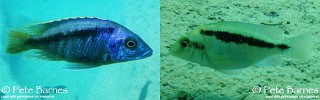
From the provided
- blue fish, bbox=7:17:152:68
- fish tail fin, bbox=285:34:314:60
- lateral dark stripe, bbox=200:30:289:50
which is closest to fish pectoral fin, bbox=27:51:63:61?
blue fish, bbox=7:17:152:68

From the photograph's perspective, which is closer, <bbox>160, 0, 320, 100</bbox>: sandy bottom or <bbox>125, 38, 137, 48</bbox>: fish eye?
<bbox>125, 38, 137, 48</bbox>: fish eye

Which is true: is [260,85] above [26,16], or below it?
below

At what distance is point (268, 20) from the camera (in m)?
3.11

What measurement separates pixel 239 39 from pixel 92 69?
120 cm

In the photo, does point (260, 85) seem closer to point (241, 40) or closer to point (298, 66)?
point (298, 66)

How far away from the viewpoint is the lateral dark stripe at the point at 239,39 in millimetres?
2480

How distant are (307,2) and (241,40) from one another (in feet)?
3.44

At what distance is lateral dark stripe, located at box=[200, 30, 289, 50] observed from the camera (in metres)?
2.48

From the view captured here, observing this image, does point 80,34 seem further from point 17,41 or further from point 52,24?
point 17,41

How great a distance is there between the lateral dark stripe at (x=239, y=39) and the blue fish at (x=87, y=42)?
0.48m

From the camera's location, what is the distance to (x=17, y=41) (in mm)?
2752

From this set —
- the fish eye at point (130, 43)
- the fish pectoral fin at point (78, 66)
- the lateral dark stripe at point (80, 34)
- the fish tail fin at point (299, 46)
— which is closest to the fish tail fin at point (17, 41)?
the lateral dark stripe at point (80, 34)

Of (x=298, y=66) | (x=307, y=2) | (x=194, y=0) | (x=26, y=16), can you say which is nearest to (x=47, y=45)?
(x=26, y=16)

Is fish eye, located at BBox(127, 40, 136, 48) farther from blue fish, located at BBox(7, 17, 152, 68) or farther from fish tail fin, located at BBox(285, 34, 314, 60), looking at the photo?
fish tail fin, located at BBox(285, 34, 314, 60)
